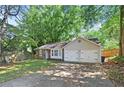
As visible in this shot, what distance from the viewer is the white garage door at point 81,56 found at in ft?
11.3

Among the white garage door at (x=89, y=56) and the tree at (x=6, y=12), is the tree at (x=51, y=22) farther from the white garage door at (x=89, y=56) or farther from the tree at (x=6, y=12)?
the white garage door at (x=89, y=56)

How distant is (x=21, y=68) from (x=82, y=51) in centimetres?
85

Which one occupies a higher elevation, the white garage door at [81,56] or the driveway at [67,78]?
the white garage door at [81,56]

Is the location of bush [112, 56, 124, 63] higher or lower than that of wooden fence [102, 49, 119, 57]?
lower

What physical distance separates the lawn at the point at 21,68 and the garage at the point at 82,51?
286 mm

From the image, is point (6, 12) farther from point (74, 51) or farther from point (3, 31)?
point (74, 51)

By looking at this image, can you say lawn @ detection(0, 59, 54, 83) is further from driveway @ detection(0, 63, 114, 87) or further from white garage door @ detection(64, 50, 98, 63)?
white garage door @ detection(64, 50, 98, 63)

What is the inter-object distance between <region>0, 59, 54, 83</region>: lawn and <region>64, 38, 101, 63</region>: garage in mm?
286

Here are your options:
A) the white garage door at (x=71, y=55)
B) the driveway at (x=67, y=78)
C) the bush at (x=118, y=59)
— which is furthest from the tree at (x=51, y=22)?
the bush at (x=118, y=59)

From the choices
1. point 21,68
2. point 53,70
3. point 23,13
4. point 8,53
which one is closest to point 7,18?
point 23,13

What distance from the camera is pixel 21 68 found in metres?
3.42

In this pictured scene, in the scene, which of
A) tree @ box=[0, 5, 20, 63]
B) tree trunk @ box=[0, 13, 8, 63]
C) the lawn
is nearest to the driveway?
the lawn

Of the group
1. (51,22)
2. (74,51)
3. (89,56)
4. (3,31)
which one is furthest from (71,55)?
(3,31)

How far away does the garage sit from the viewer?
342 centimetres
